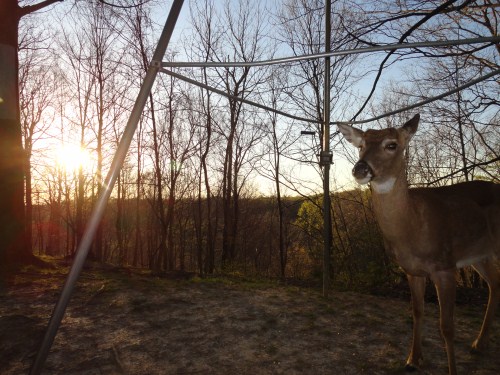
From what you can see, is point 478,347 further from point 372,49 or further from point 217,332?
point 372,49

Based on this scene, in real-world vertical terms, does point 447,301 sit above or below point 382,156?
below

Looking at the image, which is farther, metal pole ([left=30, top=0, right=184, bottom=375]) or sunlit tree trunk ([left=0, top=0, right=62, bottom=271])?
sunlit tree trunk ([left=0, top=0, right=62, bottom=271])

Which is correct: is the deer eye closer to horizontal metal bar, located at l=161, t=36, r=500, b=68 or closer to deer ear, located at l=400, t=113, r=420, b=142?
deer ear, located at l=400, t=113, r=420, b=142

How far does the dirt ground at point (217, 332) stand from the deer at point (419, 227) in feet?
→ 1.65

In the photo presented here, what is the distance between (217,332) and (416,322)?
7.43 ft

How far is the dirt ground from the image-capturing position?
3.18 metres

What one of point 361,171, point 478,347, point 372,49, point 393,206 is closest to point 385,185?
point 393,206

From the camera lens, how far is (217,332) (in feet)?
13.2

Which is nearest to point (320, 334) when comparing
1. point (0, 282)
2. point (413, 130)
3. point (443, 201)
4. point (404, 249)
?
point (404, 249)

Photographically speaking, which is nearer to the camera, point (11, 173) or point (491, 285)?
point (491, 285)

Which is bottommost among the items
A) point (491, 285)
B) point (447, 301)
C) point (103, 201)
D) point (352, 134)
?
point (491, 285)

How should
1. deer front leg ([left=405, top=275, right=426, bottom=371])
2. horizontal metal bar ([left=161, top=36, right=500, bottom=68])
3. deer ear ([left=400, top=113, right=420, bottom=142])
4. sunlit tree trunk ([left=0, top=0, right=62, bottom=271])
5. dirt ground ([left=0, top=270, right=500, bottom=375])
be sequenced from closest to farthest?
horizontal metal bar ([left=161, top=36, right=500, bottom=68]) < dirt ground ([left=0, top=270, right=500, bottom=375]) < deer front leg ([left=405, top=275, right=426, bottom=371]) < deer ear ([left=400, top=113, right=420, bottom=142]) < sunlit tree trunk ([left=0, top=0, right=62, bottom=271])

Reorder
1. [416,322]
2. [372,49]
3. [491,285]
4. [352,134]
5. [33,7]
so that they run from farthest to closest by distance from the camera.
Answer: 1. [33,7]
2. [491,285]
3. [352,134]
4. [416,322]
5. [372,49]

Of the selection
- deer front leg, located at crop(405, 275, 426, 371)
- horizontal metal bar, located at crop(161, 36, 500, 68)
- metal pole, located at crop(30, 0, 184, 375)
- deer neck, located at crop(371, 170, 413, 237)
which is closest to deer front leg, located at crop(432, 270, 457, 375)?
deer front leg, located at crop(405, 275, 426, 371)
